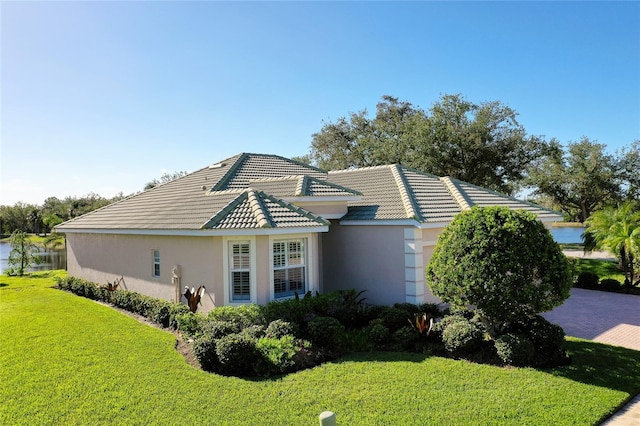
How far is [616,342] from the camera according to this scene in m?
11.6

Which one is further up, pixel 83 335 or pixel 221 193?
pixel 221 193

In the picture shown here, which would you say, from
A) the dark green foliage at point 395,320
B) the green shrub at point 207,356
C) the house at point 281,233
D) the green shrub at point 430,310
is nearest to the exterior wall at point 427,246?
the house at point 281,233

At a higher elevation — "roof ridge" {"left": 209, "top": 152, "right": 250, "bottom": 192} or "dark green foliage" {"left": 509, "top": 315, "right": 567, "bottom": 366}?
"roof ridge" {"left": 209, "top": 152, "right": 250, "bottom": 192}

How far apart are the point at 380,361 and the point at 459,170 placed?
83.5ft

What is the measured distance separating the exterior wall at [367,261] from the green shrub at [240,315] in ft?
15.1

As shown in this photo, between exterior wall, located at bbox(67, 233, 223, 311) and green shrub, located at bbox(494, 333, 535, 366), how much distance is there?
773 centimetres

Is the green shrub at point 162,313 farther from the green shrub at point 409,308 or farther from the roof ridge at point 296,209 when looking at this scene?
the green shrub at point 409,308

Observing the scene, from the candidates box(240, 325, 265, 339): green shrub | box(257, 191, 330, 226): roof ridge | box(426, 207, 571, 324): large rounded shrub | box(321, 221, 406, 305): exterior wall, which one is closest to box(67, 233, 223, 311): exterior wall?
box(240, 325, 265, 339): green shrub

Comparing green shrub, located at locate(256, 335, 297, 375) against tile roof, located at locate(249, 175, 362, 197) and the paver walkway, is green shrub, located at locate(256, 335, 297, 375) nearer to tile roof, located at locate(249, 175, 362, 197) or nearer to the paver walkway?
tile roof, located at locate(249, 175, 362, 197)

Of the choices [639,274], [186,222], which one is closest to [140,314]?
[186,222]

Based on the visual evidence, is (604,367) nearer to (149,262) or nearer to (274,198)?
(274,198)

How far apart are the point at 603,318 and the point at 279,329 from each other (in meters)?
11.2

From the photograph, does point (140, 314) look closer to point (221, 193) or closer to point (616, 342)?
point (221, 193)

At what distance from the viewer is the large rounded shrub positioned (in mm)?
9320
